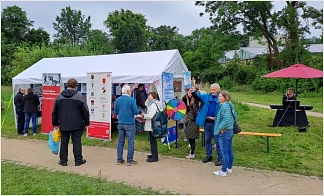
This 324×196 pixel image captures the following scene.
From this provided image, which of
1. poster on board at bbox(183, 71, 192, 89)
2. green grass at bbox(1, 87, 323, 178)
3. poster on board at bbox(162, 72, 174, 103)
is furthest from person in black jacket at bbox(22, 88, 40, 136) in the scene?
→ poster on board at bbox(183, 71, 192, 89)

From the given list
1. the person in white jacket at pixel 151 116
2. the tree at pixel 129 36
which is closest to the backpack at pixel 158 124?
the person in white jacket at pixel 151 116

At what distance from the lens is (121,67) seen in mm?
9227

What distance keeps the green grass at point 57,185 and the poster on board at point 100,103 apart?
10.1ft

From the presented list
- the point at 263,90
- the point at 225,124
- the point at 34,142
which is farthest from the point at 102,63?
the point at 263,90

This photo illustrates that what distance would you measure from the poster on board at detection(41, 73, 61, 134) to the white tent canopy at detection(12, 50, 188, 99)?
366 millimetres

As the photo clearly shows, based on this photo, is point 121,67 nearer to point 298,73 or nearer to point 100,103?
point 100,103

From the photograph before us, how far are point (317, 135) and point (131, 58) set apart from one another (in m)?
5.95

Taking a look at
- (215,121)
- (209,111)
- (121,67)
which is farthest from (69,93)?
(121,67)

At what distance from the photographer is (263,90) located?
82.7 ft

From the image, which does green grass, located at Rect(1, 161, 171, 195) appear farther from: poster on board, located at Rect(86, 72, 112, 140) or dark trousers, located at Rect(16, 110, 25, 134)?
dark trousers, located at Rect(16, 110, 25, 134)

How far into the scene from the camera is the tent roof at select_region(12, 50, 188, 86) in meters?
8.39

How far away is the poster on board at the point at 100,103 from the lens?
8398mm

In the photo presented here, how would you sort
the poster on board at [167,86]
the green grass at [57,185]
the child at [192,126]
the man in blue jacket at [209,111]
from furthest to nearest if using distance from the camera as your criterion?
1. the poster on board at [167,86]
2. the child at [192,126]
3. the man in blue jacket at [209,111]
4. the green grass at [57,185]

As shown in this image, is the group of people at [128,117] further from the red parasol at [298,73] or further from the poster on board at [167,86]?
the red parasol at [298,73]
